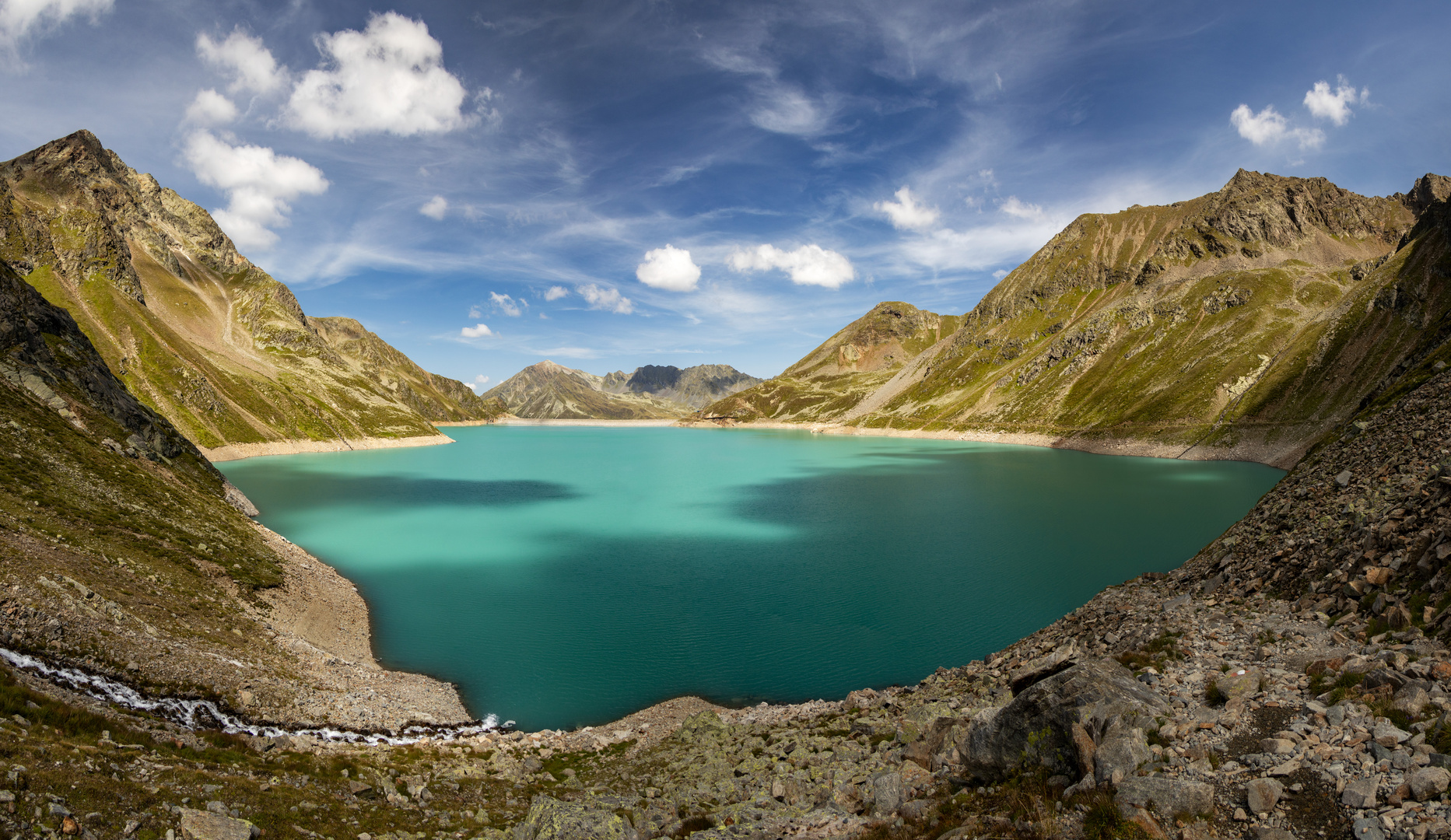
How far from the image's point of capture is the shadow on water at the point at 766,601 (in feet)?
89.4

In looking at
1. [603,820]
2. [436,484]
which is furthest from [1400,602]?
[436,484]

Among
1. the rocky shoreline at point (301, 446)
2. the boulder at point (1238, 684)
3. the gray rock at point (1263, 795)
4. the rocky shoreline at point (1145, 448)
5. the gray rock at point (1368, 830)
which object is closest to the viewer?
the gray rock at point (1368, 830)

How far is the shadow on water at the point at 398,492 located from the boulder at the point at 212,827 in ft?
223

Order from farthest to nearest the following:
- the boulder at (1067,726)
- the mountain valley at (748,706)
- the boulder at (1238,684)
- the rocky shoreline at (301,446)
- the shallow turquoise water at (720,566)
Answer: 1. the rocky shoreline at (301,446)
2. the shallow turquoise water at (720,566)
3. the boulder at (1238,684)
4. the boulder at (1067,726)
5. the mountain valley at (748,706)

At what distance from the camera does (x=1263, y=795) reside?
830cm

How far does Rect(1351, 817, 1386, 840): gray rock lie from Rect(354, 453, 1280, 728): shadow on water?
777 inches

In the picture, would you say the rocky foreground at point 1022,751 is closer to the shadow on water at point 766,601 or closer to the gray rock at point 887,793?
the gray rock at point 887,793

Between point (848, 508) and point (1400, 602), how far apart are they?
184 ft

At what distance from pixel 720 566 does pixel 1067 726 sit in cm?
3576

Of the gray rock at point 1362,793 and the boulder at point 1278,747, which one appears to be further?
the boulder at point 1278,747

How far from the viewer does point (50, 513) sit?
1034 inches

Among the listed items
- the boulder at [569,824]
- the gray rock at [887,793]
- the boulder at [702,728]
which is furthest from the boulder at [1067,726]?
the boulder at [702,728]

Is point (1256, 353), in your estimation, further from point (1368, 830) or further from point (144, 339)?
point (144, 339)

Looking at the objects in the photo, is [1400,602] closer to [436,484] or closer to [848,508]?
[848,508]
